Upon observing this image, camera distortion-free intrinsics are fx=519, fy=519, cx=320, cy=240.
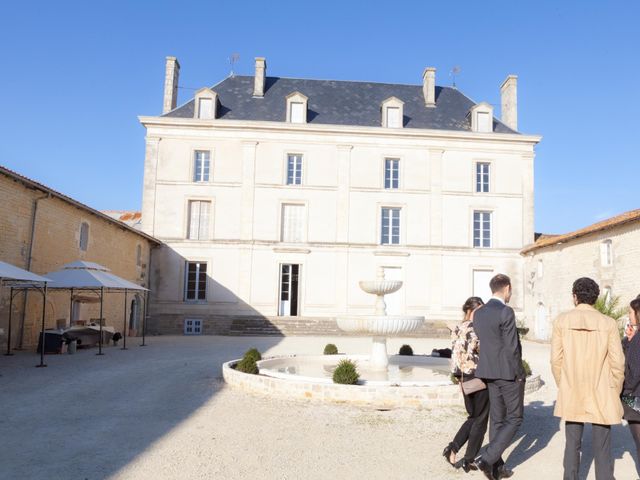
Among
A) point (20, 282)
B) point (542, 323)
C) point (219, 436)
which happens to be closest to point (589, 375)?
point (219, 436)

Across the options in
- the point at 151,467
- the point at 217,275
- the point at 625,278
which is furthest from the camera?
the point at 217,275

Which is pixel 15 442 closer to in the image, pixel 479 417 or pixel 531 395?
pixel 479 417

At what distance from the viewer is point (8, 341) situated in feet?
41.5

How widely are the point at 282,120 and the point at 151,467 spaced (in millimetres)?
21013

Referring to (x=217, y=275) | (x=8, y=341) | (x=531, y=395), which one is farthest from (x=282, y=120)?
(x=531, y=395)

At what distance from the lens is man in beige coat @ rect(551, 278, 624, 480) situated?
3.73 metres

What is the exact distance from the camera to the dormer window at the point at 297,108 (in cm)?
2394

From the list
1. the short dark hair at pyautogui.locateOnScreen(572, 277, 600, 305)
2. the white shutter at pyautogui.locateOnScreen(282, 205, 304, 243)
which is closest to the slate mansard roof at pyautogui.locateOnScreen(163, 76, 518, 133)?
the white shutter at pyautogui.locateOnScreen(282, 205, 304, 243)

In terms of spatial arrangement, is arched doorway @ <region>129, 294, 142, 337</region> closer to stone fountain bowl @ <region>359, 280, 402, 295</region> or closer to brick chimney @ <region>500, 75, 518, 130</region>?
stone fountain bowl @ <region>359, 280, 402, 295</region>

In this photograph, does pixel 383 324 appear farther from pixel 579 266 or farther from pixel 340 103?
pixel 340 103

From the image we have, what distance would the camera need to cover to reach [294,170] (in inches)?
934

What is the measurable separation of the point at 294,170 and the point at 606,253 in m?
13.0

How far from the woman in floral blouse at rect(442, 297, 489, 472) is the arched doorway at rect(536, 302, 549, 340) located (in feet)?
61.3

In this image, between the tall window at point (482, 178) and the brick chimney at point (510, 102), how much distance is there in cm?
281
